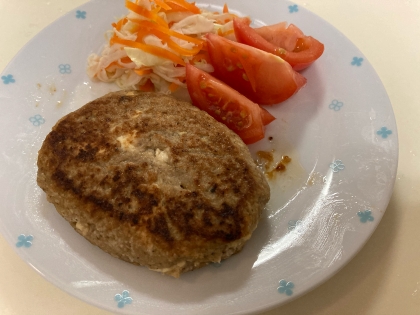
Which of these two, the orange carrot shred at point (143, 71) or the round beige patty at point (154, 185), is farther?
the orange carrot shred at point (143, 71)

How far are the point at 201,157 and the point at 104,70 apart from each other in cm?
116

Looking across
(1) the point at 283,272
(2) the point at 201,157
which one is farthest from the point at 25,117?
(1) the point at 283,272

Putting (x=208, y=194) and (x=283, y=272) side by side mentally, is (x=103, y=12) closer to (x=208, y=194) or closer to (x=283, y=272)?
(x=208, y=194)

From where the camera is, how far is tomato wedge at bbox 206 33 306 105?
7.46 feet

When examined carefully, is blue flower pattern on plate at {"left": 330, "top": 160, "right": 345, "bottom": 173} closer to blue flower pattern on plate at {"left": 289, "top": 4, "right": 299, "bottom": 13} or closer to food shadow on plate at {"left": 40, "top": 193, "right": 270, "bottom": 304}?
food shadow on plate at {"left": 40, "top": 193, "right": 270, "bottom": 304}

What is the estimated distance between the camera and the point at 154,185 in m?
1.66

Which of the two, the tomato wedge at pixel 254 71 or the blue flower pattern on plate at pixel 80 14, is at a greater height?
the tomato wedge at pixel 254 71

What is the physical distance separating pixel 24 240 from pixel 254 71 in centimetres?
172

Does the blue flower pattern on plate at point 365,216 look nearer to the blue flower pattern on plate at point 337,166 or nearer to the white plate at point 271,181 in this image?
the white plate at point 271,181

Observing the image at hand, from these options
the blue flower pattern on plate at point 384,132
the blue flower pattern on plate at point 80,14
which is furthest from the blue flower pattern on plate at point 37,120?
the blue flower pattern on plate at point 384,132

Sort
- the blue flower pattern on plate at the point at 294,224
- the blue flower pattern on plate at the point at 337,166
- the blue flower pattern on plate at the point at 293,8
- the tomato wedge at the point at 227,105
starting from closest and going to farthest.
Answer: the blue flower pattern on plate at the point at 294,224 → the blue flower pattern on plate at the point at 337,166 → the tomato wedge at the point at 227,105 → the blue flower pattern on plate at the point at 293,8

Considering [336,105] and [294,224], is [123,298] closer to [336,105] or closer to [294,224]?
[294,224]

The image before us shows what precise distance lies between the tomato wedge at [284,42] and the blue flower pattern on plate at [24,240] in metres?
1.84

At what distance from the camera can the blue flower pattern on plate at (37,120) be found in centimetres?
218
